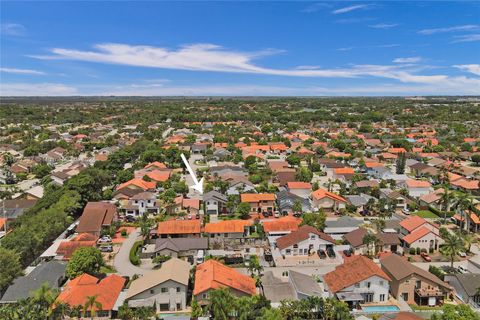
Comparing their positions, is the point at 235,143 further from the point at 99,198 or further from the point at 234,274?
the point at 234,274

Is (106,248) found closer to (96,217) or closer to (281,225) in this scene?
(96,217)

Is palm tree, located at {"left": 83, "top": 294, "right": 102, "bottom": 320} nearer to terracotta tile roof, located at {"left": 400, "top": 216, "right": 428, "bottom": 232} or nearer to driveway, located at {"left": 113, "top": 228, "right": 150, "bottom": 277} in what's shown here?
driveway, located at {"left": 113, "top": 228, "right": 150, "bottom": 277}

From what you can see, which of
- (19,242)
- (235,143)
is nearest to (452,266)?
(19,242)

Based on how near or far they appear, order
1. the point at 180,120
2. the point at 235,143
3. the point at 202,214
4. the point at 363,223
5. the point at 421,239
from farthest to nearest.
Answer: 1. the point at 180,120
2. the point at 235,143
3. the point at 202,214
4. the point at 363,223
5. the point at 421,239

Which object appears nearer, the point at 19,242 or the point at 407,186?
the point at 19,242

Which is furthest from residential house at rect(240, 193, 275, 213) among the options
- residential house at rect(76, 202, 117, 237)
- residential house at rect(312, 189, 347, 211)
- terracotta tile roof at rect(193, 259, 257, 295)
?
terracotta tile roof at rect(193, 259, 257, 295)

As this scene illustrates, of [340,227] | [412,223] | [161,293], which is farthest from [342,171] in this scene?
[161,293]

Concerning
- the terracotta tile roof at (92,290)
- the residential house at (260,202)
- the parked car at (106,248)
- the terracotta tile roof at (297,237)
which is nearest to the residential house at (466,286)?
the terracotta tile roof at (297,237)
